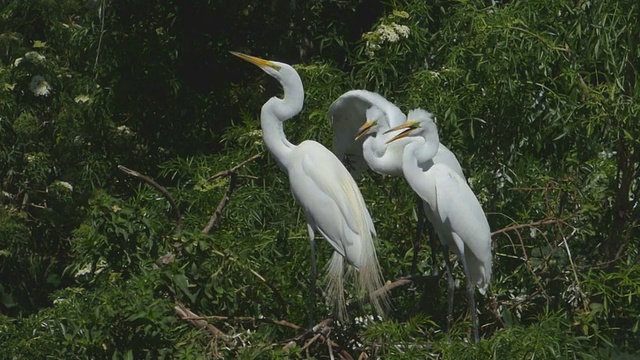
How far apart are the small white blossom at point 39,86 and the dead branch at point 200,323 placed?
3055 mm

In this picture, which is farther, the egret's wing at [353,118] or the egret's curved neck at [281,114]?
the egret's wing at [353,118]

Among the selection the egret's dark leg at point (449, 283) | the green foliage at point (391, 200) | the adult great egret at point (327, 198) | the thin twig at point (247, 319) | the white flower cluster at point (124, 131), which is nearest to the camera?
the green foliage at point (391, 200)

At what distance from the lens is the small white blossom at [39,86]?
295 inches

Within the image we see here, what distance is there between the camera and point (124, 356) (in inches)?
176

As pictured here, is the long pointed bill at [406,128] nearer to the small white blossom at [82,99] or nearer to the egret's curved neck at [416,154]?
the egret's curved neck at [416,154]

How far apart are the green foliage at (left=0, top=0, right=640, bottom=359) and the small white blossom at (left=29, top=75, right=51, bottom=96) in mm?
166

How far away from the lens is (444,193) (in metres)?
5.02

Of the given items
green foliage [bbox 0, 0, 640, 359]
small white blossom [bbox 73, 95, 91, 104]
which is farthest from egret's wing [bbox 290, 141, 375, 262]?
small white blossom [bbox 73, 95, 91, 104]

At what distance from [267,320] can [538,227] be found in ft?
3.79

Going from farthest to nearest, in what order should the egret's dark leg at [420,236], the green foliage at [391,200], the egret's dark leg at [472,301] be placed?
the egret's dark leg at [420,236]
the egret's dark leg at [472,301]
the green foliage at [391,200]

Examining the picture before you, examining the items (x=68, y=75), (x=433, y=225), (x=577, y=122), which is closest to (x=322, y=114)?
(x=433, y=225)

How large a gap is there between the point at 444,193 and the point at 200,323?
3.26 feet

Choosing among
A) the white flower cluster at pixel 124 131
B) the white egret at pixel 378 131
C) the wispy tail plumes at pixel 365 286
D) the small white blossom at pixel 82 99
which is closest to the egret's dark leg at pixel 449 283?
the white egret at pixel 378 131

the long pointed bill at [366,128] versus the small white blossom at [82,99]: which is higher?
the long pointed bill at [366,128]
